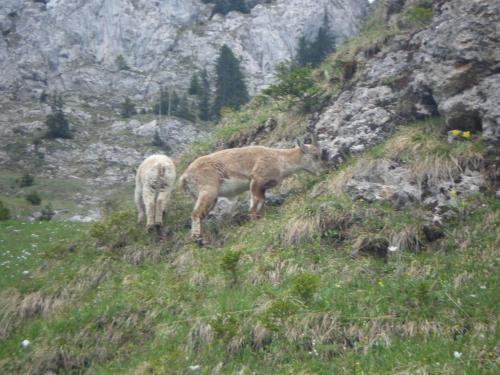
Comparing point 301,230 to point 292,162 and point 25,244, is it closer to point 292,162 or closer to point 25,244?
point 292,162

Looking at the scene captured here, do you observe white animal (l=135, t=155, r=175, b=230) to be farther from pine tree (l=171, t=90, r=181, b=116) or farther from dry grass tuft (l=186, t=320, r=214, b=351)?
pine tree (l=171, t=90, r=181, b=116)

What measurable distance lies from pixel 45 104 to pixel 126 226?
54.2 metres

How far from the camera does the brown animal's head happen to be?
12.0m

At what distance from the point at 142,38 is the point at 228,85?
2798 cm

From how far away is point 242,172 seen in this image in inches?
460

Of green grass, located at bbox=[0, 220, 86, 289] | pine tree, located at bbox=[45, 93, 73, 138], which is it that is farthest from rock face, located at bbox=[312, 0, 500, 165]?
pine tree, located at bbox=[45, 93, 73, 138]

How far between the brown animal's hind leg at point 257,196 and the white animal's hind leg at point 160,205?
1.89m

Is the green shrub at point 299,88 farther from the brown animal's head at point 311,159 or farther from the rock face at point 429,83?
the brown animal's head at point 311,159

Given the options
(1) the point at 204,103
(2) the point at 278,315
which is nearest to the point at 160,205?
(2) the point at 278,315

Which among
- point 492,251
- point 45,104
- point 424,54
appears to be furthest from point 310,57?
point 492,251

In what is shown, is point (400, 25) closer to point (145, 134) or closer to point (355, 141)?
point (355, 141)

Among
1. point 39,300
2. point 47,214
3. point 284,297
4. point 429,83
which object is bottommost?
point 47,214

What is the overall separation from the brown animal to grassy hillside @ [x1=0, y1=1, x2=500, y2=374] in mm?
483

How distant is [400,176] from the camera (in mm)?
9547
